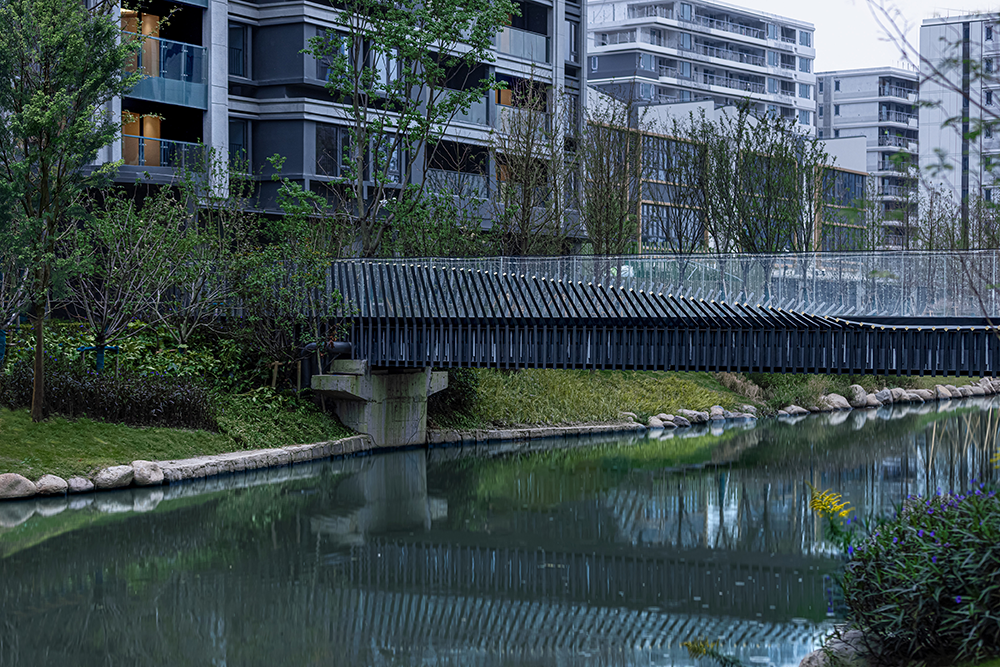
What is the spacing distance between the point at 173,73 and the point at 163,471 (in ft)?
46.7

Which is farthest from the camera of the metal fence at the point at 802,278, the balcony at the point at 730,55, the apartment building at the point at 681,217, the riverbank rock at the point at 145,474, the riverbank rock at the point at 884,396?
the balcony at the point at 730,55

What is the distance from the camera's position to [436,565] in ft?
47.9

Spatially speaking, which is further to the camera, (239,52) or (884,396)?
(884,396)

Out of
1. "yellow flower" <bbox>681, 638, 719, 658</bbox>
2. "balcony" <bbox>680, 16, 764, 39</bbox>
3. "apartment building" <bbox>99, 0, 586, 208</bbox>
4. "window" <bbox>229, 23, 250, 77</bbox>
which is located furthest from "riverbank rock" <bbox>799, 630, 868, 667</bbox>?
"balcony" <bbox>680, 16, 764, 39</bbox>

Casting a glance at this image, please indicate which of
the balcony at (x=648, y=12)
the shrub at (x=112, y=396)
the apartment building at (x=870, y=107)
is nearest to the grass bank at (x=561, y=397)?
the shrub at (x=112, y=396)

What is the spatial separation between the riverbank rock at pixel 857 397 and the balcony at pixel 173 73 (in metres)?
21.3

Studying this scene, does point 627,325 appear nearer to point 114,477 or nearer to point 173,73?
point 114,477

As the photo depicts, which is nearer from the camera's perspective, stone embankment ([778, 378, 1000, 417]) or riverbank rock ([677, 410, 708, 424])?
riverbank rock ([677, 410, 708, 424])

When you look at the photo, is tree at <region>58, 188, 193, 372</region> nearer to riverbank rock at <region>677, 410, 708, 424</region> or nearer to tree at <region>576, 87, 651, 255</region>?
tree at <region>576, 87, 651, 255</region>

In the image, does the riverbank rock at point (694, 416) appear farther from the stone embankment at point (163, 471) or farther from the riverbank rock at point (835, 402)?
the stone embankment at point (163, 471)

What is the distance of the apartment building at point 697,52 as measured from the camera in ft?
271

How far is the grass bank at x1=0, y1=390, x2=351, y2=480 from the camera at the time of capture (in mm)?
17969

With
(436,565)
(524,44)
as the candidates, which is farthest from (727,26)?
(436,565)

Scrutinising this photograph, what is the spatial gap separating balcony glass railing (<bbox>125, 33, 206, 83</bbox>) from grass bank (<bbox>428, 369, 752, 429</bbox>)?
1039 centimetres
